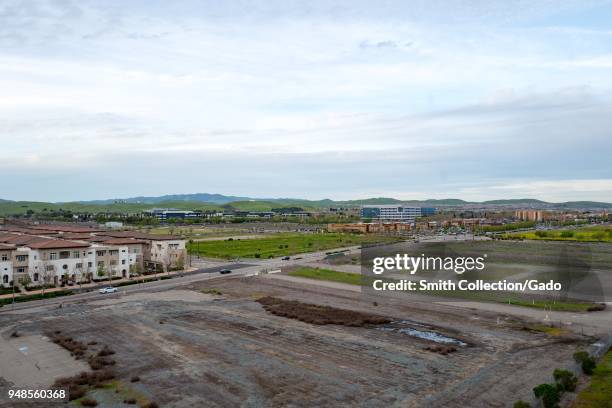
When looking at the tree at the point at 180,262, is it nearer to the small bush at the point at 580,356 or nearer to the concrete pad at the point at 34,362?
the concrete pad at the point at 34,362

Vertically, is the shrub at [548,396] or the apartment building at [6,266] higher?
the apartment building at [6,266]

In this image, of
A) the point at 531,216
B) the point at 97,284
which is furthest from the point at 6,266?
the point at 531,216

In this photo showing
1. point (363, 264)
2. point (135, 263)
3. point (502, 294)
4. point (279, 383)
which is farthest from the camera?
point (363, 264)

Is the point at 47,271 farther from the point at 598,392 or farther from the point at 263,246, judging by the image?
the point at 598,392

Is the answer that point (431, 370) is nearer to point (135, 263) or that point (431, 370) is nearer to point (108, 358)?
point (108, 358)

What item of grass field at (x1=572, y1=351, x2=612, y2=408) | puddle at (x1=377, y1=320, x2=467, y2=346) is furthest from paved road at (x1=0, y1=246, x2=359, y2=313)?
grass field at (x1=572, y1=351, x2=612, y2=408)

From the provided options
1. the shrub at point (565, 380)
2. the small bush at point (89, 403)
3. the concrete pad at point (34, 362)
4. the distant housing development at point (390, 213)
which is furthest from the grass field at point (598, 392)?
the distant housing development at point (390, 213)

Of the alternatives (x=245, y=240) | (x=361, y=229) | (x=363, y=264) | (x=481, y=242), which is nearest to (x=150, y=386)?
(x=363, y=264)

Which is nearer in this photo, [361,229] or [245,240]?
[245,240]
